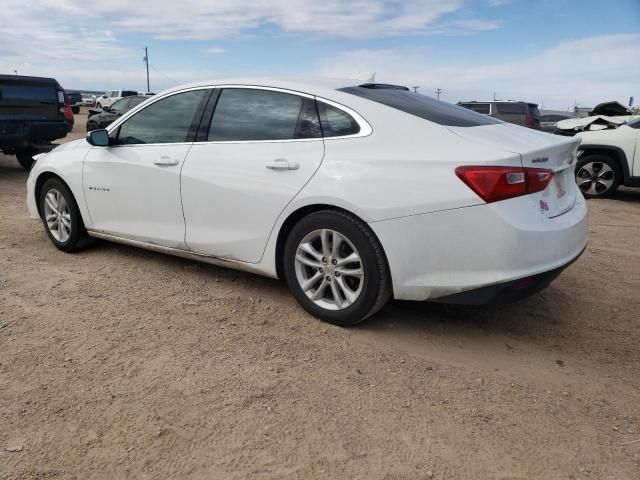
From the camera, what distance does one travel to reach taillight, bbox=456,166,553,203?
2742 mm

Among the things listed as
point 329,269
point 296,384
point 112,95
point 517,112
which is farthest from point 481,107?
point 112,95

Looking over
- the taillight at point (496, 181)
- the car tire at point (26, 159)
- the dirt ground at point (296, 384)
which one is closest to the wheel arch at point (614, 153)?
the dirt ground at point (296, 384)

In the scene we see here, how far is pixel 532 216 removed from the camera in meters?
2.83

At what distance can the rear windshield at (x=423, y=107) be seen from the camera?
10.6 ft

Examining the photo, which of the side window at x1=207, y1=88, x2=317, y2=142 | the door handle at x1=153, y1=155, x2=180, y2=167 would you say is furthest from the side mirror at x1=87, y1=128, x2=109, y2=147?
the side window at x1=207, y1=88, x2=317, y2=142

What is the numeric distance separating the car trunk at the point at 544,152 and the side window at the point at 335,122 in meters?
0.60

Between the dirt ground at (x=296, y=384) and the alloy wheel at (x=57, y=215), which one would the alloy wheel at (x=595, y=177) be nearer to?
the dirt ground at (x=296, y=384)

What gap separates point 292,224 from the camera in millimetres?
3432

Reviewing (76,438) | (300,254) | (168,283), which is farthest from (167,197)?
(76,438)

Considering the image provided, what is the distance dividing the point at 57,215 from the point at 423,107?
3.47 meters

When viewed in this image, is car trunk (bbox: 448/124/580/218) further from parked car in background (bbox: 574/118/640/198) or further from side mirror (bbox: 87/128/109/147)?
parked car in background (bbox: 574/118/640/198)

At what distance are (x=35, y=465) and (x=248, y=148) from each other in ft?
7.17

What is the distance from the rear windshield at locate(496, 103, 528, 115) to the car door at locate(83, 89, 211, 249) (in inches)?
537

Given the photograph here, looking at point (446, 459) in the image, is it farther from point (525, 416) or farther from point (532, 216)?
point (532, 216)
